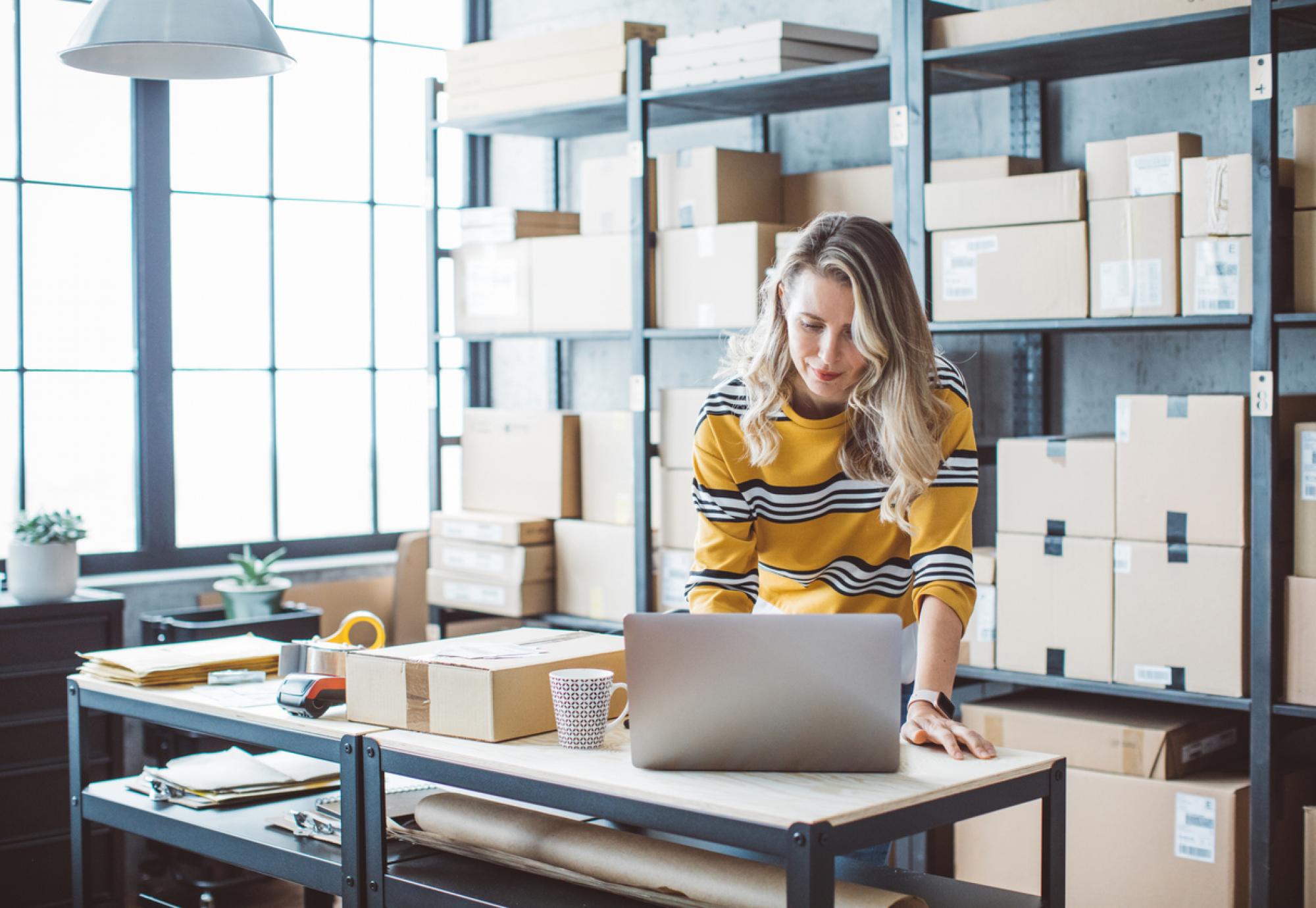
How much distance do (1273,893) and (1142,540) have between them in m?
0.72

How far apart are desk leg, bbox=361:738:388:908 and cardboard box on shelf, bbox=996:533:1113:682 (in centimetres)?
167

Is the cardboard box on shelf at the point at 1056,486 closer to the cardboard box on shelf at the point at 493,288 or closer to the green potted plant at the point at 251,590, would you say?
the cardboard box on shelf at the point at 493,288

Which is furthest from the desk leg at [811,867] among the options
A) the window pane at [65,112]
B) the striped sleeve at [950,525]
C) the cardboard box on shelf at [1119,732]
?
the window pane at [65,112]

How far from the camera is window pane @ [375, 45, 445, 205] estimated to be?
482 centimetres

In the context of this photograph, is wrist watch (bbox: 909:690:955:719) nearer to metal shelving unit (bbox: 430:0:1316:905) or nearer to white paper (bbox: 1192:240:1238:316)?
metal shelving unit (bbox: 430:0:1316:905)

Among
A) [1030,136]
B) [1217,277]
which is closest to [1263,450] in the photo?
[1217,277]

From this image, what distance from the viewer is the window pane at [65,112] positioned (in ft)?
13.2

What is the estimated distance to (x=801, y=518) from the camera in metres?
2.15

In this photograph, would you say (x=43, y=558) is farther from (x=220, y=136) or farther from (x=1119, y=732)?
(x=1119, y=732)

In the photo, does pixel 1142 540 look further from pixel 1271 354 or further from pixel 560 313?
pixel 560 313

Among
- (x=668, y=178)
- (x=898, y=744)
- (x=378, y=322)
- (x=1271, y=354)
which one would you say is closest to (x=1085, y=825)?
(x=1271, y=354)

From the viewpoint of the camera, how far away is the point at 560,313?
4.08 metres

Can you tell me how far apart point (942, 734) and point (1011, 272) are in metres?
1.59

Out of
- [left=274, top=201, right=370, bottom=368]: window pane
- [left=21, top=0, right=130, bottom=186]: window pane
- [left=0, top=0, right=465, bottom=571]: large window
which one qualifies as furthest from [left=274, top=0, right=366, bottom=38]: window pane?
[left=21, top=0, right=130, bottom=186]: window pane
